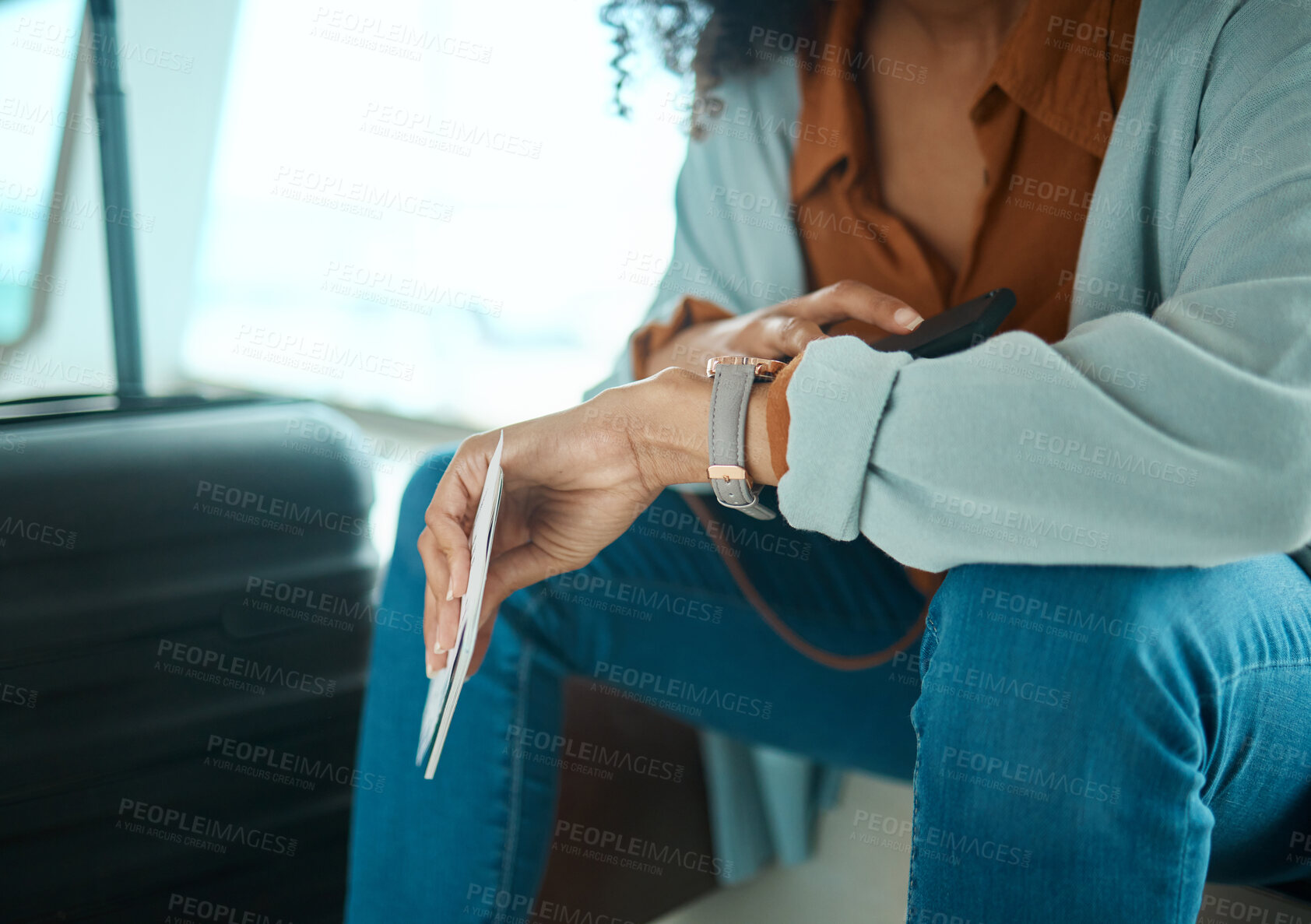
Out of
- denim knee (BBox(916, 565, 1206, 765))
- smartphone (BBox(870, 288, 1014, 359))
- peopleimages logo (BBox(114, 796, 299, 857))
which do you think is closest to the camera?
denim knee (BBox(916, 565, 1206, 765))

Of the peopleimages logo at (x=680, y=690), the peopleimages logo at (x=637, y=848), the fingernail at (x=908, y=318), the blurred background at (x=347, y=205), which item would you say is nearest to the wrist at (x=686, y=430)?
the fingernail at (x=908, y=318)

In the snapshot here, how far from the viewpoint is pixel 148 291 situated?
3.12 m

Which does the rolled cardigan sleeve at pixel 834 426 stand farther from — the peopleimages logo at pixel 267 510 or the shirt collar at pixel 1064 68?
the peopleimages logo at pixel 267 510

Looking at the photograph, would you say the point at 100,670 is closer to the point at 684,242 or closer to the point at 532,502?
the point at 532,502

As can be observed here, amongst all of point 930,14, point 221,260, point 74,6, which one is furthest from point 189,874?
point 221,260

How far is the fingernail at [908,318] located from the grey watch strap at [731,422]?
0.12 metres

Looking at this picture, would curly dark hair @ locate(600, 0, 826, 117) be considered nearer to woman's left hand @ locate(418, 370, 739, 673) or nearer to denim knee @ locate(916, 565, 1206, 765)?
woman's left hand @ locate(418, 370, 739, 673)

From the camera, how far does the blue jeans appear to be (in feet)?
1.34

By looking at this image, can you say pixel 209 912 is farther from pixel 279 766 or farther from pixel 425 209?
pixel 425 209

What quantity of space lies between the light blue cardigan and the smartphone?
0.05 m

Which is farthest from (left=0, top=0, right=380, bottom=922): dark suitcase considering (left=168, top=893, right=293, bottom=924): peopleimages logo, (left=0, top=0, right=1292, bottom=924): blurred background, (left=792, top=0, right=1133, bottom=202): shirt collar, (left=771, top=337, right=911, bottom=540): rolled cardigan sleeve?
(left=0, top=0, right=1292, bottom=924): blurred background

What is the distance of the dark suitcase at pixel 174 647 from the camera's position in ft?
2.20

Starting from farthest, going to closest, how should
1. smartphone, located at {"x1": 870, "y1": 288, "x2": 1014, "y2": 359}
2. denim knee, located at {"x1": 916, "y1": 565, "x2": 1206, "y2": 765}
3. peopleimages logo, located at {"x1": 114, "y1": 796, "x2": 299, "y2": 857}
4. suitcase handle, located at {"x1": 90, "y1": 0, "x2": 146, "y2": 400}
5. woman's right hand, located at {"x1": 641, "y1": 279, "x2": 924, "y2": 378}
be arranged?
suitcase handle, located at {"x1": 90, "y1": 0, "x2": 146, "y2": 400} → peopleimages logo, located at {"x1": 114, "y1": 796, "x2": 299, "y2": 857} → woman's right hand, located at {"x1": 641, "y1": 279, "x2": 924, "y2": 378} → smartphone, located at {"x1": 870, "y1": 288, "x2": 1014, "y2": 359} → denim knee, located at {"x1": 916, "y1": 565, "x2": 1206, "y2": 765}

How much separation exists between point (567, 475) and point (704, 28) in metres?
0.56
